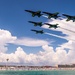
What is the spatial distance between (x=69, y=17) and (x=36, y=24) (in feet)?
66.6

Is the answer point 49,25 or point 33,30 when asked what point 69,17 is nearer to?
point 49,25

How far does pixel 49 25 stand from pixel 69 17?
50.7 feet

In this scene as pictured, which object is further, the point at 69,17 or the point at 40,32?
the point at 40,32

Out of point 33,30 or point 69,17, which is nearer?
point 69,17

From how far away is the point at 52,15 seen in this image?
141 meters

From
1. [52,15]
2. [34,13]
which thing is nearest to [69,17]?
[52,15]

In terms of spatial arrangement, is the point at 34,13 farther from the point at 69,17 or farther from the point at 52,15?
the point at 69,17

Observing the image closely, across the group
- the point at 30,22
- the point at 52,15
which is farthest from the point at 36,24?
the point at 52,15

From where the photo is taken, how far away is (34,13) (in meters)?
141

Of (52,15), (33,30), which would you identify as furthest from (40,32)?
(52,15)

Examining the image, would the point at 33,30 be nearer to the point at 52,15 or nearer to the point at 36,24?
the point at 36,24

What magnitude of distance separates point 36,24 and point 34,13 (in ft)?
36.3

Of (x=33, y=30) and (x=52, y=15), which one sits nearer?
(x=52, y=15)

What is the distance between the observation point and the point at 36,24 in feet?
494
